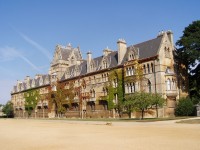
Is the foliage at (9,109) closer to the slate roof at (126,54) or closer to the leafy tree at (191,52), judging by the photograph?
the slate roof at (126,54)

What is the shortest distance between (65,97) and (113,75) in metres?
20.9

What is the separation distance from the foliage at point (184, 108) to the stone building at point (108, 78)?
4.89 feet

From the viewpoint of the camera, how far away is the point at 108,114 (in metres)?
60.0

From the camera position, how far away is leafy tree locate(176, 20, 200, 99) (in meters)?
51.3

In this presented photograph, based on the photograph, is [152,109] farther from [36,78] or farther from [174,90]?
[36,78]

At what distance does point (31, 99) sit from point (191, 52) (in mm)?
60842

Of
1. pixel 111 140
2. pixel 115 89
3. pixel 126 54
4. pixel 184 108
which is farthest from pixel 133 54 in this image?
pixel 111 140

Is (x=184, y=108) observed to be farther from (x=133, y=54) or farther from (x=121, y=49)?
(x=121, y=49)

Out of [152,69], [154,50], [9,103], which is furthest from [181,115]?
[9,103]

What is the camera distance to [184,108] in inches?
1882

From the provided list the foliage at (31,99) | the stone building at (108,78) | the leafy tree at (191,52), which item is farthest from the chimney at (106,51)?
the foliage at (31,99)

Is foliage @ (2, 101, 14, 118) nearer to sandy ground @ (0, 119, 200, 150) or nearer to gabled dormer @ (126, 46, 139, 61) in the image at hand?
gabled dormer @ (126, 46, 139, 61)

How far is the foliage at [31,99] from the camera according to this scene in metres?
91.2

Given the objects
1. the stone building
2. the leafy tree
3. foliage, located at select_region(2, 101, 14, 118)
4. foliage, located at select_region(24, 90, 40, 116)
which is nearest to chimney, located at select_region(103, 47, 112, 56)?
the stone building
